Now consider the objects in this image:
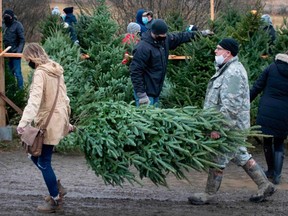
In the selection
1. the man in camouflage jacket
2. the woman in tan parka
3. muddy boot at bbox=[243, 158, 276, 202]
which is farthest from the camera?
muddy boot at bbox=[243, 158, 276, 202]

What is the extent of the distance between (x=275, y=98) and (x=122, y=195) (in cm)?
233

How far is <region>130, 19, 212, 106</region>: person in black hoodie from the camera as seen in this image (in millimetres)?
9383

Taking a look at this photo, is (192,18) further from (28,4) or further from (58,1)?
(58,1)

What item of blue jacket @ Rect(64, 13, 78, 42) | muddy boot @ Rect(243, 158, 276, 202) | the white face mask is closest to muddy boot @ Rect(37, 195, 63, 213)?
muddy boot @ Rect(243, 158, 276, 202)

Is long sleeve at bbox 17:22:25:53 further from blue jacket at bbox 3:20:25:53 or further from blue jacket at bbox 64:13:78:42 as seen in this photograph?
blue jacket at bbox 64:13:78:42

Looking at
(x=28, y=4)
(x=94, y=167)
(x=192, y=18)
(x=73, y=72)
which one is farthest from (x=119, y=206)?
(x=28, y=4)

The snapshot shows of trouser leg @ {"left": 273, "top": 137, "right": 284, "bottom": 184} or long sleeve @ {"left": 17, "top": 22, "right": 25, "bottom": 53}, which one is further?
long sleeve @ {"left": 17, "top": 22, "right": 25, "bottom": 53}

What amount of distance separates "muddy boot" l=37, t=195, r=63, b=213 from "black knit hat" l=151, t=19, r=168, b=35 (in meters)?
2.85

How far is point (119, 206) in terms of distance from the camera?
7.82 metres

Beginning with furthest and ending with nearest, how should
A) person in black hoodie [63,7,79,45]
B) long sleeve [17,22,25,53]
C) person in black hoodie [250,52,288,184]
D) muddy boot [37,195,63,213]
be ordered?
long sleeve [17,22,25,53] → person in black hoodie [63,7,79,45] → person in black hoodie [250,52,288,184] → muddy boot [37,195,63,213]

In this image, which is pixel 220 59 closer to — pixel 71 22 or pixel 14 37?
pixel 71 22

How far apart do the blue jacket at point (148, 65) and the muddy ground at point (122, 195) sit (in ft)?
3.99

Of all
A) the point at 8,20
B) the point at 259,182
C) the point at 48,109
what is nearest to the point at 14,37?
the point at 8,20

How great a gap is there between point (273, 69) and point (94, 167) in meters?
3.02
